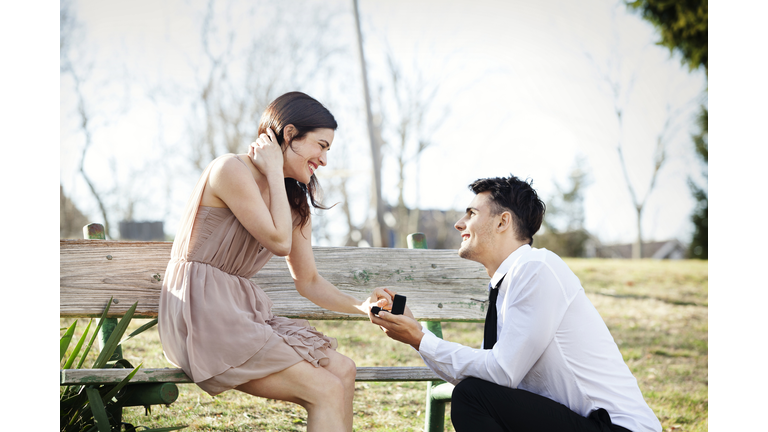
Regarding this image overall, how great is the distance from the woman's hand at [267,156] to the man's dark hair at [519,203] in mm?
928

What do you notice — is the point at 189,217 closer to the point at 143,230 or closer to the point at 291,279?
the point at 291,279

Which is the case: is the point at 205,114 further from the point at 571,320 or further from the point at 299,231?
the point at 571,320

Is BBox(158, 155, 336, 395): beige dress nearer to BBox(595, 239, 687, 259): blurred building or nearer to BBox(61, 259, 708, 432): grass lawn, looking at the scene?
BBox(61, 259, 708, 432): grass lawn

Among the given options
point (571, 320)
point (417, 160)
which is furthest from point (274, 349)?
point (417, 160)

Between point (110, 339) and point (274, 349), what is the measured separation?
38.0 inches

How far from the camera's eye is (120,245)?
2.98 m

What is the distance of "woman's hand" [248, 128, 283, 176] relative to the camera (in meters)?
2.34

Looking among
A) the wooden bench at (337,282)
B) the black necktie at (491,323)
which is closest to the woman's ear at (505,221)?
the black necktie at (491,323)

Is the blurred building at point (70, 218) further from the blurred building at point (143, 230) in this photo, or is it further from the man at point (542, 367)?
the man at point (542, 367)

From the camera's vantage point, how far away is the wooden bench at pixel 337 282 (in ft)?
9.48

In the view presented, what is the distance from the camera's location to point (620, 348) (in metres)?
6.57

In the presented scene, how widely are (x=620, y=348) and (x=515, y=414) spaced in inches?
204

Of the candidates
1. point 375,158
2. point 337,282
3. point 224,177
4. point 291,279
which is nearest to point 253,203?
point 224,177

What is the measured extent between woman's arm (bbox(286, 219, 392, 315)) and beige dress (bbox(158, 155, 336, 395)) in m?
0.35
